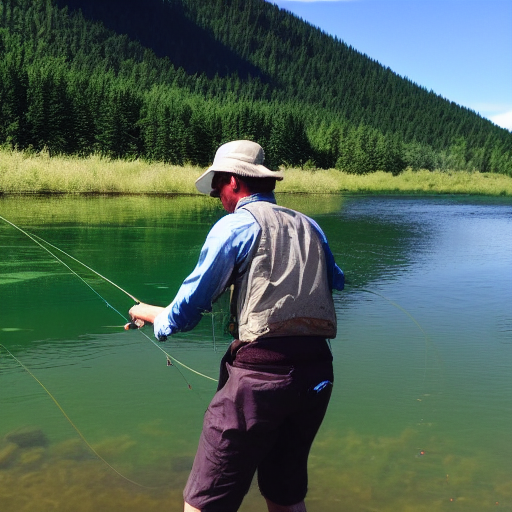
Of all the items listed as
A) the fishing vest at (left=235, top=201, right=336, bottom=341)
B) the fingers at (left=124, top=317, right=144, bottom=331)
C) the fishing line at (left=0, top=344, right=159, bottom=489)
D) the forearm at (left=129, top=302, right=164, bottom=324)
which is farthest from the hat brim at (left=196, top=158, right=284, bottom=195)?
the fishing line at (left=0, top=344, right=159, bottom=489)

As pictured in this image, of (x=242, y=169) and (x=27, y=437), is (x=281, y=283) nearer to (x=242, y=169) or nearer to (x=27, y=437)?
(x=242, y=169)

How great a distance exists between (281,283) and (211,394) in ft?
8.15

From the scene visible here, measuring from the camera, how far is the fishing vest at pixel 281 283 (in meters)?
2.39

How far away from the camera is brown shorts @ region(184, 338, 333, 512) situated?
2387 mm

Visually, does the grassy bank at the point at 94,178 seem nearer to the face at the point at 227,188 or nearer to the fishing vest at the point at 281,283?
the face at the point at 227,188

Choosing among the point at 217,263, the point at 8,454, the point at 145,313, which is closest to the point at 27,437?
the point at 8,454

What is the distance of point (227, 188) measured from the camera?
2633mm

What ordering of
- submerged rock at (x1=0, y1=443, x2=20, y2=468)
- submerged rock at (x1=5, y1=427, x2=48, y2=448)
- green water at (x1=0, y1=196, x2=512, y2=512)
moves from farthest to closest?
1. submerged rock at (x1=5, y1=427, x2=48, y2=448)
2. submerged rock at (x1=0, y1=443, x2=20, y2=468)
3. green water at (x1=0, y1=196, x2=512, y2=512)

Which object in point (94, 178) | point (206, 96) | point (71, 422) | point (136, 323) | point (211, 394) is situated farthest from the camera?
point (206, 96)

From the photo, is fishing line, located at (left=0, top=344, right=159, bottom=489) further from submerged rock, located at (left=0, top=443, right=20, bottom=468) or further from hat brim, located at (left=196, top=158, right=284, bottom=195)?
hat brim, located at (left=196, top=158, right=284, bottom=195)

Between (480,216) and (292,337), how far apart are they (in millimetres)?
22190

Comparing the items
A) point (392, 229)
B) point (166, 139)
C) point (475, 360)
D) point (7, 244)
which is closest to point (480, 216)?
point (392, 229)

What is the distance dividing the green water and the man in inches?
38.1

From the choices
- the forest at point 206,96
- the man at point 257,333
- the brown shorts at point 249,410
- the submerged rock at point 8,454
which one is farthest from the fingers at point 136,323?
the submerged rock at point 8,454
